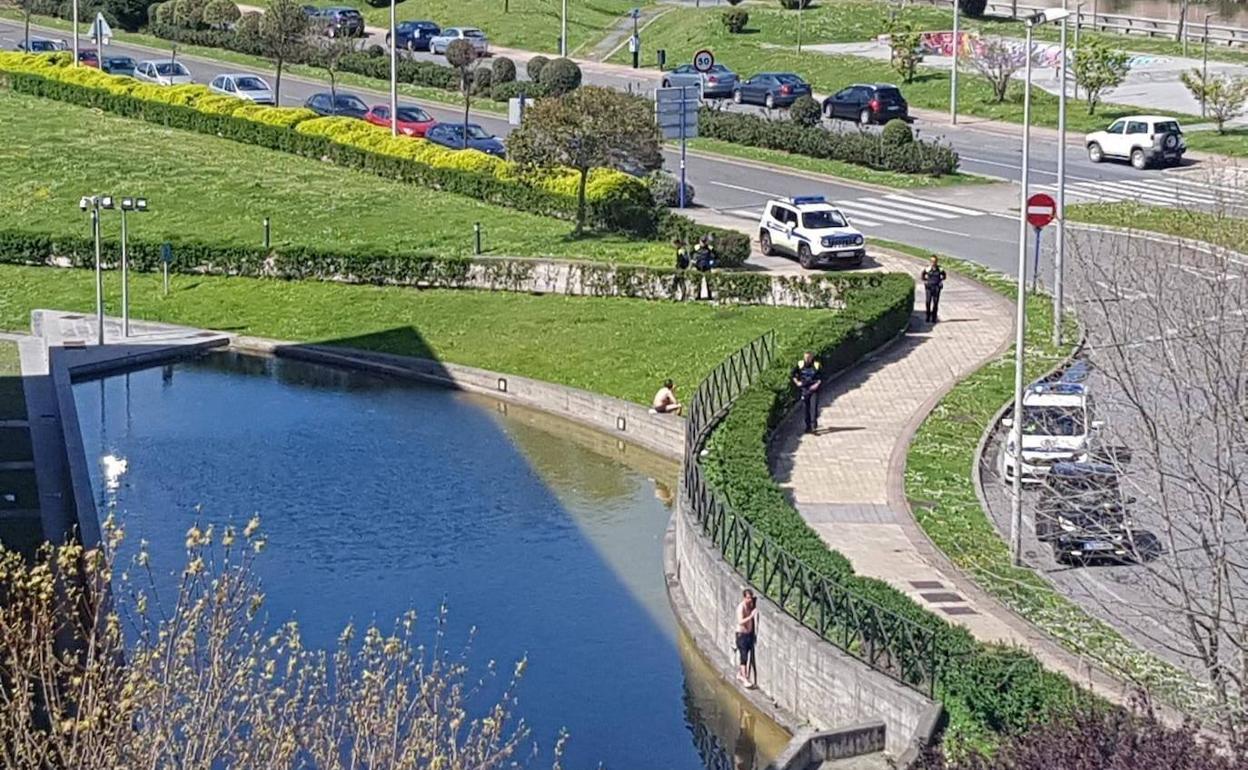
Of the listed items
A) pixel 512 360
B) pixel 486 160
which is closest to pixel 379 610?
pixel 512 360

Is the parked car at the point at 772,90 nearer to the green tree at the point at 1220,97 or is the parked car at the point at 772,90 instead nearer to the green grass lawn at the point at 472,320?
the green tree at the point at 1220,97

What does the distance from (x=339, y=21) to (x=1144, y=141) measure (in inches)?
1507

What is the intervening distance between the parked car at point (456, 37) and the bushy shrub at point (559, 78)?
31.8 ft

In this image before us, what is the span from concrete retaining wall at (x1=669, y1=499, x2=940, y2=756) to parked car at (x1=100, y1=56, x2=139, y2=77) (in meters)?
52.5

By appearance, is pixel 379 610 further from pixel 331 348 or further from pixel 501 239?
pixel 501 239

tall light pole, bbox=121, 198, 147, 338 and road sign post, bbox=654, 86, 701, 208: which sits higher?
road sign post, bbox=654, 86, 701, 208

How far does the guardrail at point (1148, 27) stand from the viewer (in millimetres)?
84312

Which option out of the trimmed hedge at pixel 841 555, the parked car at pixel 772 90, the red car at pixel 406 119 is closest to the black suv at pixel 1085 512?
the trimmed hedge at pixel 841 555

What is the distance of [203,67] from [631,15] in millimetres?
18839

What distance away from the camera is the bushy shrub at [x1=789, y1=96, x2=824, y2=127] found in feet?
223

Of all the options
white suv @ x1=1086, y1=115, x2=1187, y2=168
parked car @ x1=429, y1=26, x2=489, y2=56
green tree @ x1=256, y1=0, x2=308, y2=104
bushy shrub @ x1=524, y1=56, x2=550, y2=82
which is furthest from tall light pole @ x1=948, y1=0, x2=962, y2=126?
green tree @ x1=256, y1=0, x2=308, y2=104

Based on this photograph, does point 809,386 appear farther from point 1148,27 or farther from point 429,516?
point 1148,27

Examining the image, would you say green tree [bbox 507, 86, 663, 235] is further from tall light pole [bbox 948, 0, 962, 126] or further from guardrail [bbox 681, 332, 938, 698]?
tall light pole [bbox 948, 0, 962, 126]

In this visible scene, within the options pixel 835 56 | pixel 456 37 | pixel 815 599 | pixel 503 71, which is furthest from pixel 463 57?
pixel 815 599
